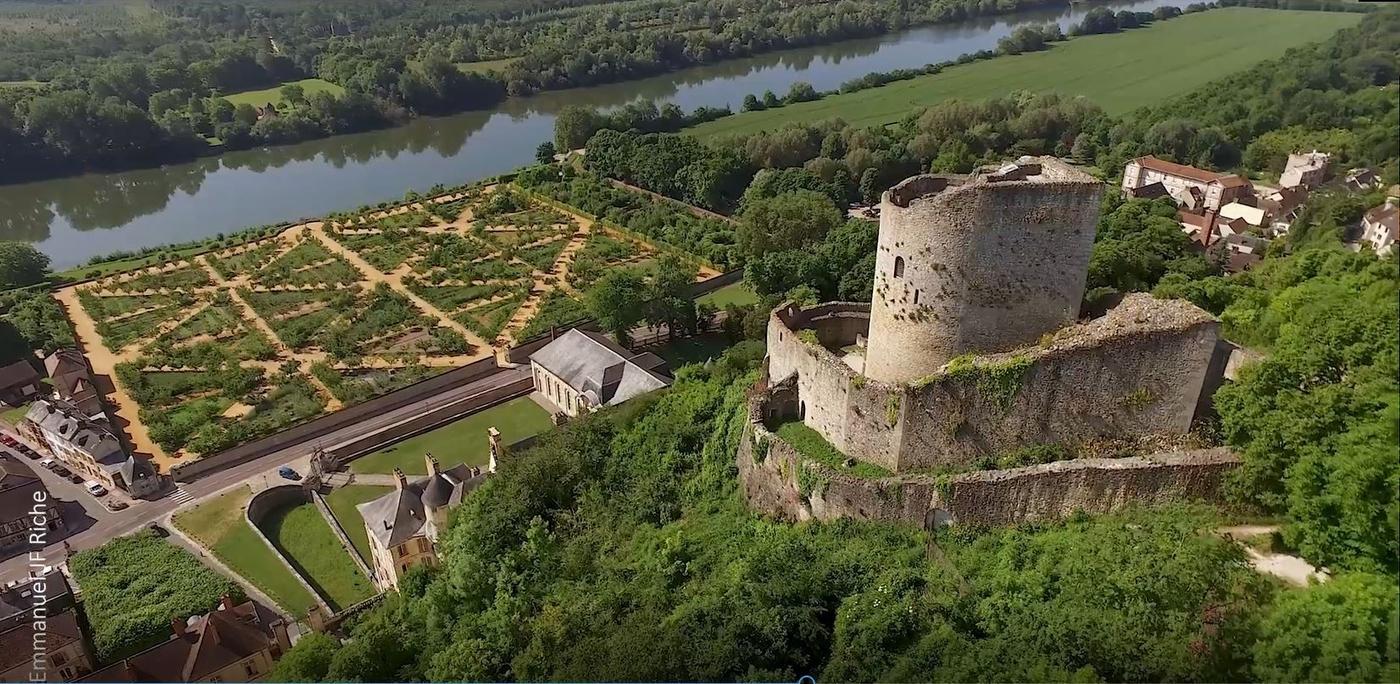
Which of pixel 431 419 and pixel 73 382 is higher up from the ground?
pixel 73 382

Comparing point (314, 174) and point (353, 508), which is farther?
point (314, 174)

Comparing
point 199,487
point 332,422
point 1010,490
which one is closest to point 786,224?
point 332,422

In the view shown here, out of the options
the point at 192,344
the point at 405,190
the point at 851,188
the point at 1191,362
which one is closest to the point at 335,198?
the point at 405,190

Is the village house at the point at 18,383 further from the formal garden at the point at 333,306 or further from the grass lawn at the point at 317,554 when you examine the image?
the grass lawn at the point at 317,554

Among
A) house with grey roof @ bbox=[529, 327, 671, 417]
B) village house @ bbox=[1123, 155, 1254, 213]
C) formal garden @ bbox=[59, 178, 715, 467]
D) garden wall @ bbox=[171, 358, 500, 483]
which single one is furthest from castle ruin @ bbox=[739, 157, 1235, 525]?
village house @ bbox=[1123, 155, 1254, 213]

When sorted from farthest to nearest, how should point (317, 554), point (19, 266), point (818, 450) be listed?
point (19, 266) < point (317, 554) < point (818, 450)

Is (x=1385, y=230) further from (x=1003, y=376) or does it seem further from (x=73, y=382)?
(x=73, y=382)

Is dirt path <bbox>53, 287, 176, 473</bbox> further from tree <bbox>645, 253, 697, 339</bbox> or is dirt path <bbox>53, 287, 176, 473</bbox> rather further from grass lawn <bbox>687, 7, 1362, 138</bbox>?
grass lawn <bbox>687, 7, 1362, 138</bbox>

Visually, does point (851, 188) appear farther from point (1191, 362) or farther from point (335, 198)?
point (1191, 362)
